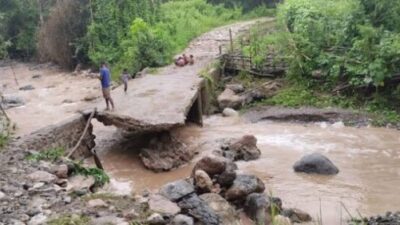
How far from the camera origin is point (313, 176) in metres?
12.3

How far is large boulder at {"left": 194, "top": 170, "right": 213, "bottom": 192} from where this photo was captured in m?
10.2

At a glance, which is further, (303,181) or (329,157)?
(329,157)

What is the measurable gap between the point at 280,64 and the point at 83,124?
27.8 feet

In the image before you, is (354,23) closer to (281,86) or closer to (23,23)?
(281,86)

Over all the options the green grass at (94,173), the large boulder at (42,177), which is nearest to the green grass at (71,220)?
the large boulder at (42,177)

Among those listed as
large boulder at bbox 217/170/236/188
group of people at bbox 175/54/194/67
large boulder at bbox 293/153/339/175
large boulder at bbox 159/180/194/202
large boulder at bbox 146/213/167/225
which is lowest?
large boulder at bbox 293/153/339/175

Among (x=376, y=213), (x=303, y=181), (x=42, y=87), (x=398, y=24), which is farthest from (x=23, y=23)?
(x=376, y=213)

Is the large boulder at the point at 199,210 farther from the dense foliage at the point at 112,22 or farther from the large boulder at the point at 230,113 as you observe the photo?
the dense foliage at the point at 112,22

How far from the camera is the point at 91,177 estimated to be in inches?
445

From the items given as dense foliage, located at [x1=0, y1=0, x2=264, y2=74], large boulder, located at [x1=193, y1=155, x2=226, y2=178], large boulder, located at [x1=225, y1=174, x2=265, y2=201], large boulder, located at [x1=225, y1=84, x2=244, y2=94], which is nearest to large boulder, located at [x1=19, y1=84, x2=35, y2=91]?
dense foliage, located at [x1=0, y1=0, x2=264, y2=74]

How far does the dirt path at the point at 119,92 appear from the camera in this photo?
1468cm

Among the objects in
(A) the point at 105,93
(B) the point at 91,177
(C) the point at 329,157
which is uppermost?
(A) the point at 105,93

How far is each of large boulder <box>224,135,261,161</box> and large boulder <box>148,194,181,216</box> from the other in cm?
450

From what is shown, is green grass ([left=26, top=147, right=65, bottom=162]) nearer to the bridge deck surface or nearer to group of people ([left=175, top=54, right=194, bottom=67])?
the bridge deck surface
